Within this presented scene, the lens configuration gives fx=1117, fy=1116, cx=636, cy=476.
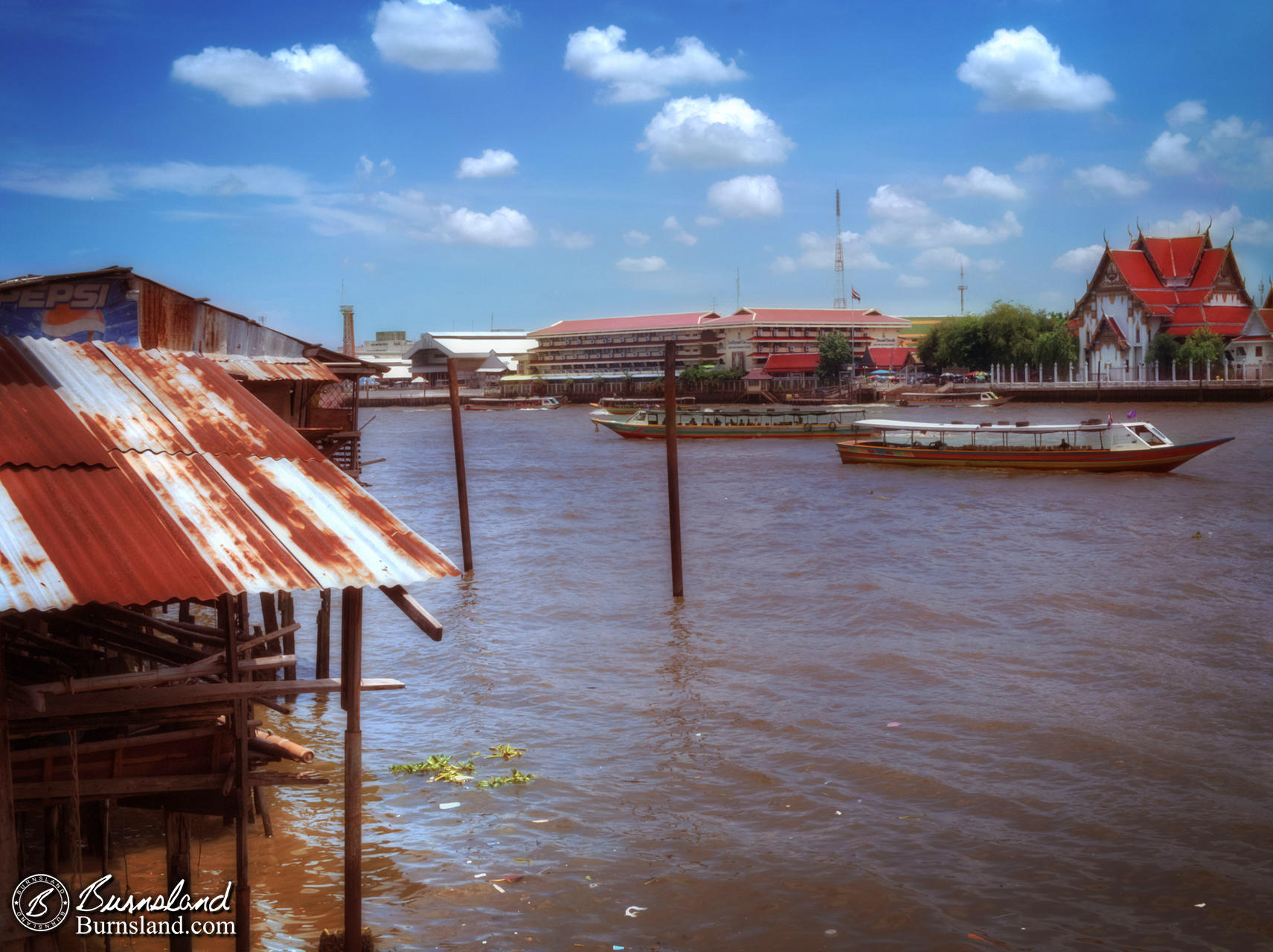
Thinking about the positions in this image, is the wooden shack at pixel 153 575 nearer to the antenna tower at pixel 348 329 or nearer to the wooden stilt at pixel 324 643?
the wooden stilt at pixel 324 643

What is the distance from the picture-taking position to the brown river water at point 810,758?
22.4 feet

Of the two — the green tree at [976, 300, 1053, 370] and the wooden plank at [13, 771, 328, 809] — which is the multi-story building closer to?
the green tree at [976, 300, 1053, 370]

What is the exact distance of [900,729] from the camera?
10273 millimetres

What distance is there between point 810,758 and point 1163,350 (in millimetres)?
66936

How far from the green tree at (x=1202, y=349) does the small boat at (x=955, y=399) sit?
1046 cm

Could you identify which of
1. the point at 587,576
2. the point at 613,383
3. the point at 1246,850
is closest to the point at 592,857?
the point at 1246,850

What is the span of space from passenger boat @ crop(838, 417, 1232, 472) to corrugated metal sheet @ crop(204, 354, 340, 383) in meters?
23.8

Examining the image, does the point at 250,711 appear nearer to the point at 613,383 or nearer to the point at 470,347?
the point at 613,383

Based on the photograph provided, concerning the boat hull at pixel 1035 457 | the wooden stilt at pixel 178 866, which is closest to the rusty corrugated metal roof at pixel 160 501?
the wooden stilt at pixel 178 866

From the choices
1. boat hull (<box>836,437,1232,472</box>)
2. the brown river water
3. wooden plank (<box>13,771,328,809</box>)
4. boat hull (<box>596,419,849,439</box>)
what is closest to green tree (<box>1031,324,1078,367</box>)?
boat hull (<box>596,419,849,439</box>)

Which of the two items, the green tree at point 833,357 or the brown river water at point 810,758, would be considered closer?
the brown river water at point 810,758
